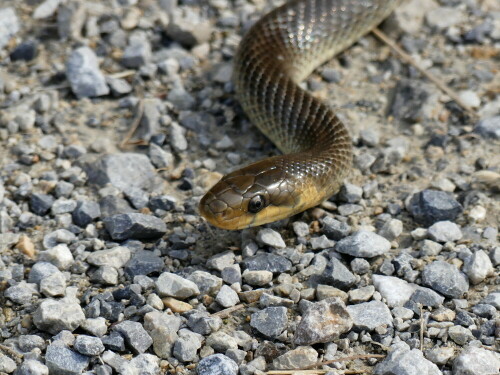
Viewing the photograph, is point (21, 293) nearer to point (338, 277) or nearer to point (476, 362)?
point (338, 277)

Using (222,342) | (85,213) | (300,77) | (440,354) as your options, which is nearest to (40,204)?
(85,213)

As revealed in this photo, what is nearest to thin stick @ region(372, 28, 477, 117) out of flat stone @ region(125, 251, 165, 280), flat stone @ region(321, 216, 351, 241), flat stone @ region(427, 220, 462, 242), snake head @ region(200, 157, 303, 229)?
flat stone @ region(427, 220, 462, 242)

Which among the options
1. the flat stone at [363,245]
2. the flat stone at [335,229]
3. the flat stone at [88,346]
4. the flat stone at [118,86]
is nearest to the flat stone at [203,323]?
the flat stone at [88,346]

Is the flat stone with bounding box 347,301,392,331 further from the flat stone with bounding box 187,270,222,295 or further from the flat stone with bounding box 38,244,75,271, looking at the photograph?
the flat stone with bounding box 38,244,75,271

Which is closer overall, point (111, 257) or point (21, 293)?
point (21, 293)

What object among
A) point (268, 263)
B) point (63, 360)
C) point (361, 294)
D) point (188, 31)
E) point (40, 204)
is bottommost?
point (40, 204)
